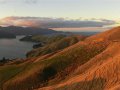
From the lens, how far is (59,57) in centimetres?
7812

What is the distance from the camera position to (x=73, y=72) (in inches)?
2539

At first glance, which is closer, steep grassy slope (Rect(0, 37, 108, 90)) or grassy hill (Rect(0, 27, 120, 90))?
grassy hill (Rect(0, 27, 120, 90))

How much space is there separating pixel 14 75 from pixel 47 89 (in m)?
23.9

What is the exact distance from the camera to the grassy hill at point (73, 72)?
49750 mm

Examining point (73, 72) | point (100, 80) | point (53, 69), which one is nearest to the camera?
point (100, 80)

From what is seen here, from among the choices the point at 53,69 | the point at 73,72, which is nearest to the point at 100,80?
the point at 73,72

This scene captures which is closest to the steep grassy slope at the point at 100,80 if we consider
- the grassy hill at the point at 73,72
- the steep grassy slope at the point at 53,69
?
the grassy hill at the point at 73,72

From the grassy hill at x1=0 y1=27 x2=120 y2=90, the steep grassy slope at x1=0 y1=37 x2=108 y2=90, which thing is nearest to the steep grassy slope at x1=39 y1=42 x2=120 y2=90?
the grassy hill at x1=0 y1=27 x2=120 y2=90

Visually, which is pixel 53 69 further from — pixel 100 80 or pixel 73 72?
pixel 100 80

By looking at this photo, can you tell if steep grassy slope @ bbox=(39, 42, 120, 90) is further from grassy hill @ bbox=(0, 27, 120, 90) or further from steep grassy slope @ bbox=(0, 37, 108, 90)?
steep grassy slope @ bbox=(0, 37, 108, 90)

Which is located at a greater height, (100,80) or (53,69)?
(100,80)

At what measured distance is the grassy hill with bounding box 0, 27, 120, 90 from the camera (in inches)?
1959

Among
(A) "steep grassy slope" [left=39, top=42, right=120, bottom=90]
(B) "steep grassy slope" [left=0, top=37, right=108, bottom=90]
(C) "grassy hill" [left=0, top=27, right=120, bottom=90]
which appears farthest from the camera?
(B) "steep grassy slope" [left=0, top=37, right=108, bottom=90]

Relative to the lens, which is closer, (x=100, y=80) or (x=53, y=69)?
(x=100, y=80)
